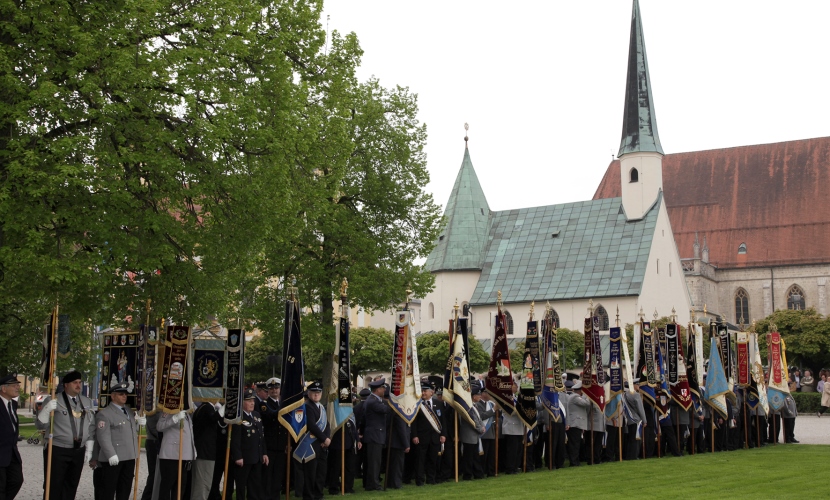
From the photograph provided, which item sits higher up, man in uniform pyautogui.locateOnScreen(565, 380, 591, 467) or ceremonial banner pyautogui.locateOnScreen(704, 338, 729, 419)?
ceremonial banner pyautogui.locateOnScreen(704, 338, 729, 419)

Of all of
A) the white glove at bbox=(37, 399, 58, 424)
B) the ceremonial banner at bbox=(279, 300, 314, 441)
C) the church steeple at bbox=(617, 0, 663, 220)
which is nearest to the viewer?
the white glove at bbox=(37, 399, 58, 424)

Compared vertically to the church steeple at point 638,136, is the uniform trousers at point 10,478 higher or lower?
lower

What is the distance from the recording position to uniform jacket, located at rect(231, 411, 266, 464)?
13.9m

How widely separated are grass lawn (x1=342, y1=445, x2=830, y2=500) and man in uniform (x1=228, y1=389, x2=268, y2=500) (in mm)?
1859

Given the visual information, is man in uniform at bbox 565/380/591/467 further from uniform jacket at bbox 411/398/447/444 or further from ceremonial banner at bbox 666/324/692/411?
uniform jacket at bbox 411/398/447/444

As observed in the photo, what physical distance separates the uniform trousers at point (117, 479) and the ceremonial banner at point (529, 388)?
785cm

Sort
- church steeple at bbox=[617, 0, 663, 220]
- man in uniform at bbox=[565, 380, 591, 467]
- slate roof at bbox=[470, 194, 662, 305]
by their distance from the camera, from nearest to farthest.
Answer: man in uniform at bbox=[565, 380, 591, 467]
slate roof at bbox=[470, 194, 662, 305]
church steeple at bbox=[617, 0, 663, 220]

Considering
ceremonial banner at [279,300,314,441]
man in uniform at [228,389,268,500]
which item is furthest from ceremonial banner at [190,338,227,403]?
ceremonial banner at [279,300,314,441]

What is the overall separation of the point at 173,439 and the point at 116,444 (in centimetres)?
73

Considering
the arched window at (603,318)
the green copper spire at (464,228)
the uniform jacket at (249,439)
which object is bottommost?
the uniform jacket at (249,439)

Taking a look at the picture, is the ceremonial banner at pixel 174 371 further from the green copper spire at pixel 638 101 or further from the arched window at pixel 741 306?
the arched window at pixel 741 306

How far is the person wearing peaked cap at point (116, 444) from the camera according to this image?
12.8 metres

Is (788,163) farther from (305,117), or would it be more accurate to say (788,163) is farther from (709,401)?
(305,117)

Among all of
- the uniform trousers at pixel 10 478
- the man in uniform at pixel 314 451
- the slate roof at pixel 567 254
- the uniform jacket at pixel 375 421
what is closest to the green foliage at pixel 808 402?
the slate roof at pixel 567 254
